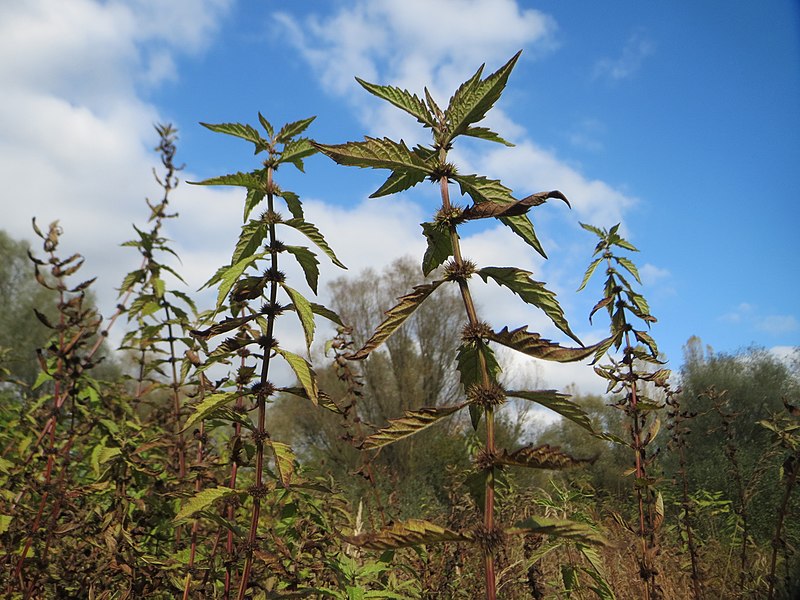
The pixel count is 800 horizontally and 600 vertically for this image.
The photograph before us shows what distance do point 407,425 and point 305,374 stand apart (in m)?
0.42

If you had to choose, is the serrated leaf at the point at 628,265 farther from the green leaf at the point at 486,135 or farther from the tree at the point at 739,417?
the tree at the point at 739,417

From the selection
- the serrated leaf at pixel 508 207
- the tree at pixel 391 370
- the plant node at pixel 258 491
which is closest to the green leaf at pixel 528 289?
the serrated leaf at pixel 508 207

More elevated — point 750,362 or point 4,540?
point 750,362

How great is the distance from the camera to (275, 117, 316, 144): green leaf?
1.68 metres

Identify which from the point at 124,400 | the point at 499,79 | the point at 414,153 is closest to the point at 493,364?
the point at 414,153

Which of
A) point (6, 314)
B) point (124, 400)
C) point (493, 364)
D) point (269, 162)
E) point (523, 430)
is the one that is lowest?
Result: point (493, 364)

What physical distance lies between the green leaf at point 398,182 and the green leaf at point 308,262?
369 millimetres

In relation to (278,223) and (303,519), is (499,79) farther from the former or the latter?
(303,519)

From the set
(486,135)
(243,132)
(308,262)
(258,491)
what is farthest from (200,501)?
(486,135)

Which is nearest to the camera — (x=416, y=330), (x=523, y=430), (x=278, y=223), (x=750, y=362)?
(x=278, y=223)

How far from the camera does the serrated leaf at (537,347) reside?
0.95 m

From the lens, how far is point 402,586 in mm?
2170

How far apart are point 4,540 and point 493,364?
7.69 ft

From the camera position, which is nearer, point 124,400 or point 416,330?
point 124,400
